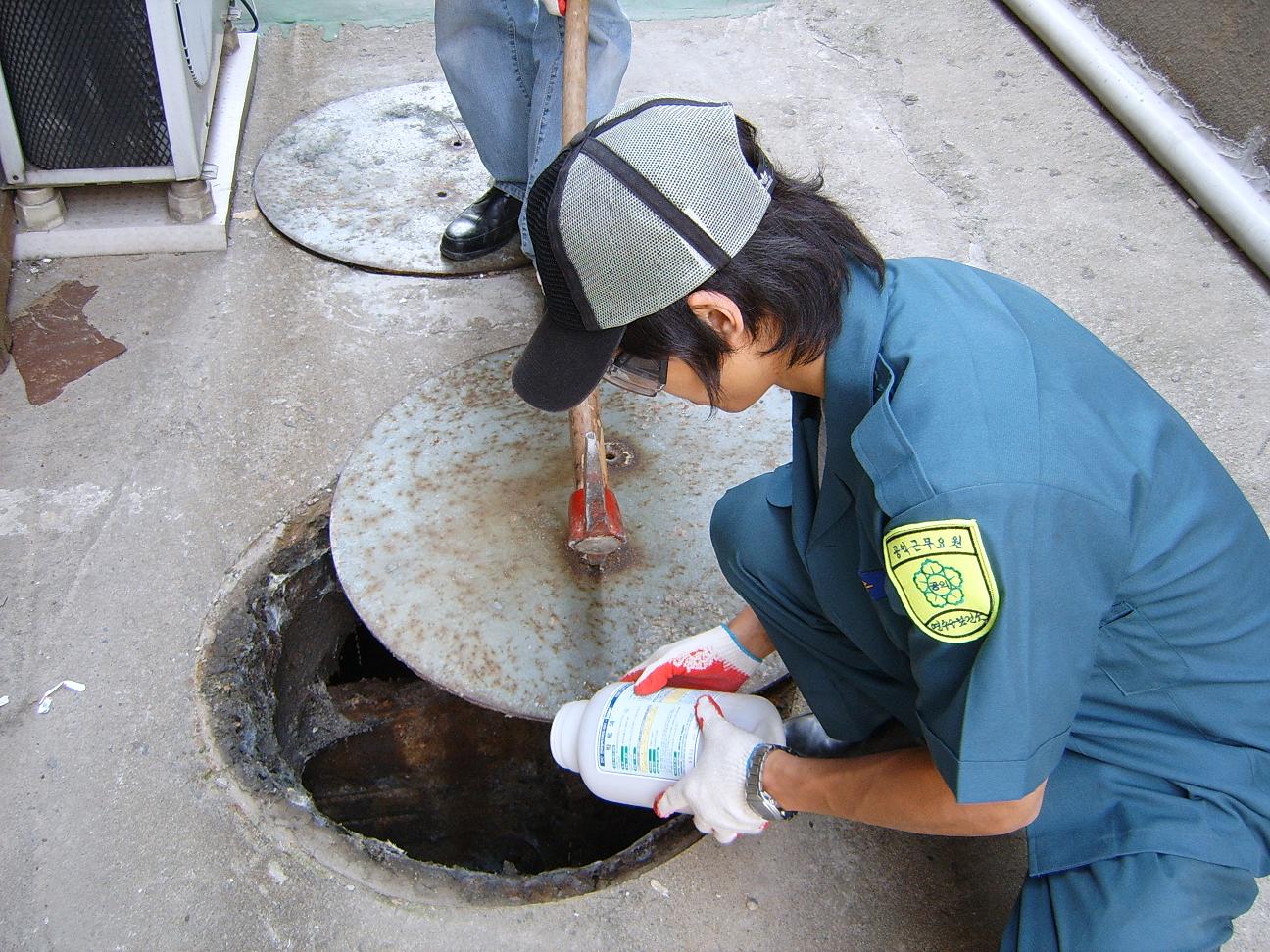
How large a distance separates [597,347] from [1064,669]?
60 cm

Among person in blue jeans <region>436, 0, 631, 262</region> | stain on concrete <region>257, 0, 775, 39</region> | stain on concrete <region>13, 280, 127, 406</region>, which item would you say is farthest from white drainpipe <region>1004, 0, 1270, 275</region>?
stain on concrete <region>13, 280, 127, 406</region>

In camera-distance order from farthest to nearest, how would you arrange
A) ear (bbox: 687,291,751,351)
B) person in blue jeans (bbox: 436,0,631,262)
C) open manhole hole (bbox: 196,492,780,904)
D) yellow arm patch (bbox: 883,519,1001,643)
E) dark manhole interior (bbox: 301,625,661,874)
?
1. person in blue jeans (bbox: 436,0,631,262)
2. dark manhole interior (bbox: 301,625,661,874)
3. open manhole hole (bbox: 196,492,780,904)
4. ear (bbox: 687,291,751,351)
5. yellow arm patch (bbox: 883,519,1001,643)

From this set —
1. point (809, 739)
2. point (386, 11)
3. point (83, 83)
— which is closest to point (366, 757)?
point (809, 739)

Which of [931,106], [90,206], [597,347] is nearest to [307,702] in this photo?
[597,347]

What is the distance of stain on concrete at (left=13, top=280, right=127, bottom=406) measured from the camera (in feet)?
7.29

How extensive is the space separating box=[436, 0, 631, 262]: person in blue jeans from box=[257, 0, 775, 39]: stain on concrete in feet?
4.12

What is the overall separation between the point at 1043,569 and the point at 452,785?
1.52 meters

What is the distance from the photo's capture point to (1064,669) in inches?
41.8

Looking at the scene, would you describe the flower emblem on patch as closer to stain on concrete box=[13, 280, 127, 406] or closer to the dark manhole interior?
the dark manhole interior

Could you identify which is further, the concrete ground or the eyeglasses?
the concrete ground

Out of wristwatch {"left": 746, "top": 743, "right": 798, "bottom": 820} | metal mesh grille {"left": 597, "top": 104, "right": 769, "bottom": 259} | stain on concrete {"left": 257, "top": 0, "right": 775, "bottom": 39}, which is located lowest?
wristwatch {"left": 746, "top": 743, "right": 798, "bottom": 820}

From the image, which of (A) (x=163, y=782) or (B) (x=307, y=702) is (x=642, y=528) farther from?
(A) (x=163, y=782)

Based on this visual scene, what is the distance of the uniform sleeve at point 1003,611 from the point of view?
1002mm

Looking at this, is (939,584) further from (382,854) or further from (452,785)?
(452,785)
